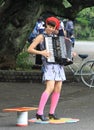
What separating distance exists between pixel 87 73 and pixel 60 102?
3.38 metres

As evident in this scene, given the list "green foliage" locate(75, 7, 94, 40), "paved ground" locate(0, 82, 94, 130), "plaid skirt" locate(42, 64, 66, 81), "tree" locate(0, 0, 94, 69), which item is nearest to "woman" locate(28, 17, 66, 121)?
"plaid skirt" locate(42, 64, 66, 81)

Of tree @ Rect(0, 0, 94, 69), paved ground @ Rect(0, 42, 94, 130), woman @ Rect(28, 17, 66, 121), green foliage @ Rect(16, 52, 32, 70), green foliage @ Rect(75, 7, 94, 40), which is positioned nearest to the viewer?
paved ground @ Rect(0, 42, 94, 130)

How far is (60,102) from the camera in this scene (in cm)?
1115

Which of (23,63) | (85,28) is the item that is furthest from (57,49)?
(85,28)

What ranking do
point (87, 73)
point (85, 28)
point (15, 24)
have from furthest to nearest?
point (85, 28) → point (15, 24) → point (87, 73)

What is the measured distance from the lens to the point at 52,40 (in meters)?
8.63

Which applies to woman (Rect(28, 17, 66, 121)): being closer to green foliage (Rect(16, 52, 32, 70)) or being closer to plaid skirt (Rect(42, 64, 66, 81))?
plaid skirt (Rect(42, 64, 66, 81))

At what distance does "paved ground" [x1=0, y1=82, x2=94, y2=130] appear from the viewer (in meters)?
8.33

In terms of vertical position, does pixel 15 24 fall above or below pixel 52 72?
above

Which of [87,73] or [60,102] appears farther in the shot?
[87,73]

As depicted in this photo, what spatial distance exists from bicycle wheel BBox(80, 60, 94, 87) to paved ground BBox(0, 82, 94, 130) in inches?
8.9

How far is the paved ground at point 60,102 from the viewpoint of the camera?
328 inches

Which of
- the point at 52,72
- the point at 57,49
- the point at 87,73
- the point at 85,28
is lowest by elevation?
the point at 85,28

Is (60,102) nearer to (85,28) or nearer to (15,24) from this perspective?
(15,24)
